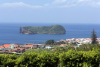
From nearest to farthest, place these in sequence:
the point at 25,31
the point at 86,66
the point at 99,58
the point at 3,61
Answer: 1. the point at 86,66
2. the point at 3,61
3. the point at 99,58
4. the point at 25,31

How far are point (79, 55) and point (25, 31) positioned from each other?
6837cm

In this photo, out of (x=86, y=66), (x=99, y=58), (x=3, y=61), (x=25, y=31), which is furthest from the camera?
(x=25, y=31)

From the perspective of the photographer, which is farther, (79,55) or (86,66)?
(79,55)

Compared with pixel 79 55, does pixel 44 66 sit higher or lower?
lower

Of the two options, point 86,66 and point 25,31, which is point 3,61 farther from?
point 25,31

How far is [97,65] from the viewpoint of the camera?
479 cm

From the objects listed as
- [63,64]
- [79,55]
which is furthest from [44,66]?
[79,55]

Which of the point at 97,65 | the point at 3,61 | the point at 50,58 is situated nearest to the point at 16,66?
the point at 3,61

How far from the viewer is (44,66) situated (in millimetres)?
4641

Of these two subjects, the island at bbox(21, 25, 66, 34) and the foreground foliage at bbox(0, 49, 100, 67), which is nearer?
the foreground foliage at bbox(0, 49, 100, 67)

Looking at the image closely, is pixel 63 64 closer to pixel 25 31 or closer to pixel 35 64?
pixel 35 64

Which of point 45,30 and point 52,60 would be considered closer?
point 52,60

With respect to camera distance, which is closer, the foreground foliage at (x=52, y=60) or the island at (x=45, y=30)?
the foreground foliage at (x=52, y=60)

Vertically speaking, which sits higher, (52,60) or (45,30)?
(52,60)
